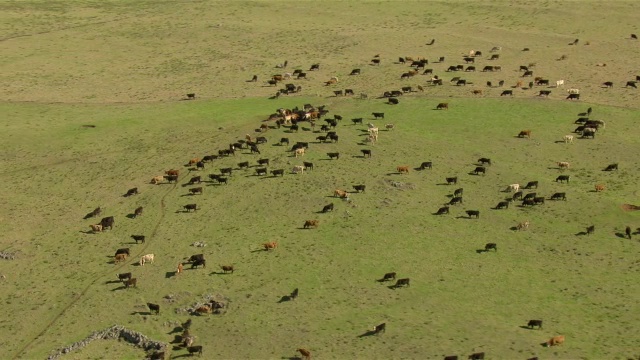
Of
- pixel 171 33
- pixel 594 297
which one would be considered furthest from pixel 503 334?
pixel 171 33

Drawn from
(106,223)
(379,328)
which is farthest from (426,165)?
(379,328)

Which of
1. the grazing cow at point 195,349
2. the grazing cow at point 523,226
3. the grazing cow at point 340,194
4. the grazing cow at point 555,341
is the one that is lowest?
the grazing cow at point 195,349

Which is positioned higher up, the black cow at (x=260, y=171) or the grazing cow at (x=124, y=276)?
the black cow at (x=260, y=171)

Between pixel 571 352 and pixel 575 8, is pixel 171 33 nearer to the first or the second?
pixel 575 8

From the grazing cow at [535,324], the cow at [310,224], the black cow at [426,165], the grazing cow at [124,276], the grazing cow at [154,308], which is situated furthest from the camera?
the black cow at [426,165]

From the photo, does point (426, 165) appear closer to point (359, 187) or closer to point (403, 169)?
point (403, 169)

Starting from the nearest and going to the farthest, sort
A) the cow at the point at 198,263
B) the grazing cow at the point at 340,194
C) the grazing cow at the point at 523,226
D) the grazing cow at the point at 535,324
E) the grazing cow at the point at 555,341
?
the grazing cow at the point at 555,341 < the grazing cow at the point at 535,324 < the cow at the point at 198,263 < the grazing cow at the point at 523,226 < the grazing cow at the point at 340,194

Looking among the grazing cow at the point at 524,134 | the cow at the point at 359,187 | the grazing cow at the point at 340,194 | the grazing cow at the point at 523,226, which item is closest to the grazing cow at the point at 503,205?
the grazing cow at the point at 523,226

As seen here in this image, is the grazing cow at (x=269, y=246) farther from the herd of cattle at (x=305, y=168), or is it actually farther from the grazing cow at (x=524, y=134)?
the grazing cow at (x=524, y=134)

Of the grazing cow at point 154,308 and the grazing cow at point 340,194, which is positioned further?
the grazing cow at point 340,194
